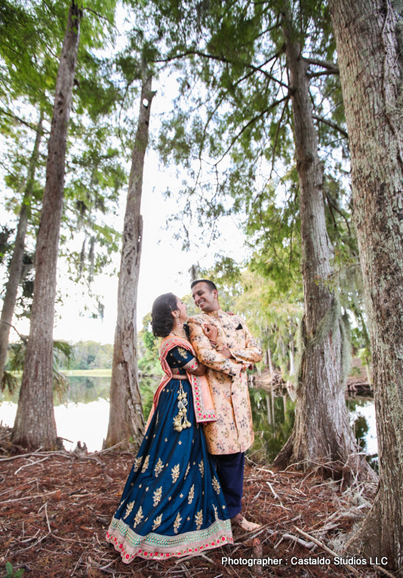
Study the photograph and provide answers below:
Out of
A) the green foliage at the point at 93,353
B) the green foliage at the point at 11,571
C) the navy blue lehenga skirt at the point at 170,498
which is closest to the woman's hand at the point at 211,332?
the navy blue lehenga skirt at the point at 170,498

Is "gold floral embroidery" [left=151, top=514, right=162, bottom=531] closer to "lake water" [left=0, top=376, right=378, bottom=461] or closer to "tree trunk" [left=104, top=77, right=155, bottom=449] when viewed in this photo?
"tree trunk" [left=104, top=77, right=155, bottom=449]

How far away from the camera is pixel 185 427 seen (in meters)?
2.14

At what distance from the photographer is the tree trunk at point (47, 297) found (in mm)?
4266

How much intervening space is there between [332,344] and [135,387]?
9.50 ft

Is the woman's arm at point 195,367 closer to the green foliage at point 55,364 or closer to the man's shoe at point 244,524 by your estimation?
the man's shoe at point 244,524

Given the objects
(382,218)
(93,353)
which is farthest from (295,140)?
(93,353)

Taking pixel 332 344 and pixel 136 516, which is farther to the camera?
pixel 332 344

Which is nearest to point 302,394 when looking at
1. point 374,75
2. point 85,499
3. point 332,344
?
point 332,344

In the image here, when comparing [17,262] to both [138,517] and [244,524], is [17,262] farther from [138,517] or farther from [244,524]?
[244,524]

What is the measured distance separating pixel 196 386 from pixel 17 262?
24.8ft

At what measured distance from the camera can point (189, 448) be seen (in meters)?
2.12

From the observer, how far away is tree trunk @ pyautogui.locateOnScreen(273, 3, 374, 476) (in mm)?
3449

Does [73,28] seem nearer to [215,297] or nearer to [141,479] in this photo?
[215,297]

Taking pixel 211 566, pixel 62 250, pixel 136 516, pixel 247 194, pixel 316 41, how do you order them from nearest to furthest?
pixel 211 566
pixel 136 516
pixel 316 41
pixel 247 194
pixel 62 250
